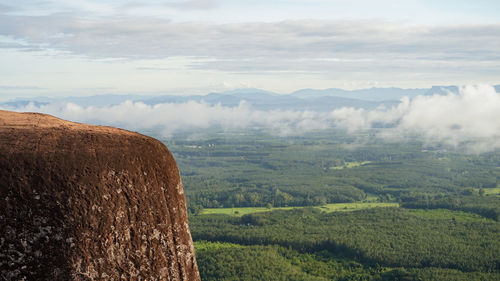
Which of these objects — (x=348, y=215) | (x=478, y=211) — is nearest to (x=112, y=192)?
(x=348, y=215)

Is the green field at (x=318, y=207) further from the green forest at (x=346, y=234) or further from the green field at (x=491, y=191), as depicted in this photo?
the green field at (x=491, y=191)

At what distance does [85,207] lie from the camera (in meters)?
8.88

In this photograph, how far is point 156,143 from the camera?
32.9 ft

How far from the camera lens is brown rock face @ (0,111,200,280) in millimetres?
8680

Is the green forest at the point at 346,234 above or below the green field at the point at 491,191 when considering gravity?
Answer: above

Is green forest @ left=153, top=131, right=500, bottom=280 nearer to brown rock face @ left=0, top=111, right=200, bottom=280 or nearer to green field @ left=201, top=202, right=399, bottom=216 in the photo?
green field @ left=201, top=202, right=399, bottom=216

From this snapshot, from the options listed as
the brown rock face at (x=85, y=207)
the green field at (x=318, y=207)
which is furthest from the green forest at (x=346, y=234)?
the brown rock face at (x=85, y=207)

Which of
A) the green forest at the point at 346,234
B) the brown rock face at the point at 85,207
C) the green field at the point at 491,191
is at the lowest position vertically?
the green field at the point at 491,191

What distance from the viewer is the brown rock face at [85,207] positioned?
8.68m

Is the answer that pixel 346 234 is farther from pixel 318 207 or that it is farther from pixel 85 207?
pixel 85 207

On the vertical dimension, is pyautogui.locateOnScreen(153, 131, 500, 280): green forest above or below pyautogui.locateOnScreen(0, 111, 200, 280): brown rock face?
below

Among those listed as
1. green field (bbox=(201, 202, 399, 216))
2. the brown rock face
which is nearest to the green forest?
green field (bbox=(201, 202, 399, 216))

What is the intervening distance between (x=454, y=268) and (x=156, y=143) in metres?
79.3

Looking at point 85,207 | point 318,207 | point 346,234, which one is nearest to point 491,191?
point 318,207
